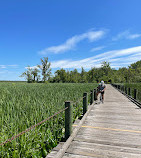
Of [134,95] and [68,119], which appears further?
[134,95]

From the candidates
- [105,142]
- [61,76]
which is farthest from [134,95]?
[61,76]

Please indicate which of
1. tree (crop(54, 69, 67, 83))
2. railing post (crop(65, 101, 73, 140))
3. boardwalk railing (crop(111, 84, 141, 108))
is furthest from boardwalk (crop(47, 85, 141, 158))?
tree (crop(54, 69, 67, 83))

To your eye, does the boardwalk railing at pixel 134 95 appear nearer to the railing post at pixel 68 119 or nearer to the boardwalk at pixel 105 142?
the boardwalk at pixel 105 142

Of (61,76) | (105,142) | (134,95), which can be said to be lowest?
(105,142)

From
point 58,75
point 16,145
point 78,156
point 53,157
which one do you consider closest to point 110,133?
point 78,156

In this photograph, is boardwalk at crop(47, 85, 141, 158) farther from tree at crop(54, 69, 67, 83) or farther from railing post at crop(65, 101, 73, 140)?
tree at crop(54, 69, 67, 83)

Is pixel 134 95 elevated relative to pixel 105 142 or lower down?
elevated

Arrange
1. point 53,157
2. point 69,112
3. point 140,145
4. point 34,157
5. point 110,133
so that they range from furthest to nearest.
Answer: point 110,133
point 69,112
point 140,145
point 34,157
point 53,157

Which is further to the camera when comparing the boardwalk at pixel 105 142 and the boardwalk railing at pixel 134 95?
the boardwalk railing at pixel 134 95

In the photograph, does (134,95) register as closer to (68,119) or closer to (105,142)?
(105,142)

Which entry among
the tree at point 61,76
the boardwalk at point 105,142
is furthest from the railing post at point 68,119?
the tree at point 61,76

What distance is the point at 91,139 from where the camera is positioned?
13.6 ft

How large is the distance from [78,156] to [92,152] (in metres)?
0.41

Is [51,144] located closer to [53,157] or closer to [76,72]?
[53,157]
